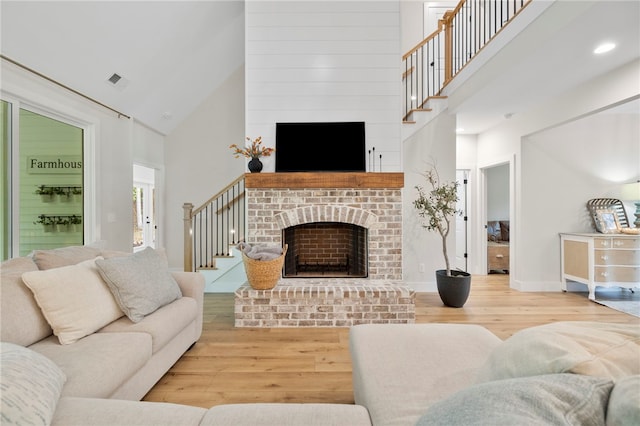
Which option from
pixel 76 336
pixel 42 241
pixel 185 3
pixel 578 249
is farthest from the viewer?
pixel 578 249

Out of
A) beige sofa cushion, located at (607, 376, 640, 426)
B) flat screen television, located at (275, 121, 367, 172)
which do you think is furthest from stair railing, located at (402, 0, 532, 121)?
beige sofa cushion, located at (607, 376, 640, 426)

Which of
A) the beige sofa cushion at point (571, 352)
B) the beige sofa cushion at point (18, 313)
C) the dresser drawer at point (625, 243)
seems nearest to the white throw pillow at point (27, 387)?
the beige sofa cushion at point (18, 313)

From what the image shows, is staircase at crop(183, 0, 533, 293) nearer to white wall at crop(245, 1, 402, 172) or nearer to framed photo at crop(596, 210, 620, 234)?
white wall at crop(245, 1, 402, 172)

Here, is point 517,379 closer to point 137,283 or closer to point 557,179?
point 137,283

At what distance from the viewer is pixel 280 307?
2980 mm

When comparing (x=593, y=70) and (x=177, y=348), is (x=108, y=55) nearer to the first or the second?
(x=177, y=348)

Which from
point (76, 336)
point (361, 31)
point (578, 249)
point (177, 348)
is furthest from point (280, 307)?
point (578, 249)

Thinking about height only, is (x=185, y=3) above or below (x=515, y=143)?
above

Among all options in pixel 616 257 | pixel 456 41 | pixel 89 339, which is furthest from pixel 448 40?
pixel 89 339

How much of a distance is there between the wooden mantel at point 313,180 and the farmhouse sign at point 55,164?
2198 millimetres

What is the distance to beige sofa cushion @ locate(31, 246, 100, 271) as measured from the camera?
1.84 m

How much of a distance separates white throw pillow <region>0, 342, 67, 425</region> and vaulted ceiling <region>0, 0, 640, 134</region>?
10.1ft

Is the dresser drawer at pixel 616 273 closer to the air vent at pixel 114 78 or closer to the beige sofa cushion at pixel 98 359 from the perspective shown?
the beige sofa cushion at pixel 98 359

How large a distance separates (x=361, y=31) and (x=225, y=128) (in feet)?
9.68
